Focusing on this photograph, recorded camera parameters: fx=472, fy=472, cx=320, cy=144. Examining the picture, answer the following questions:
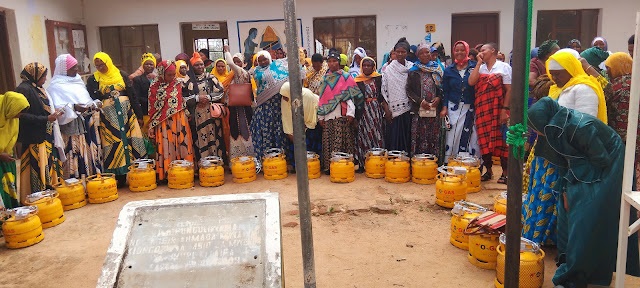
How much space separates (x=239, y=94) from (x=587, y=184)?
15.3 ft

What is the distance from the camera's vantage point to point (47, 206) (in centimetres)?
502

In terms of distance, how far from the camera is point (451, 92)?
604 centimetres

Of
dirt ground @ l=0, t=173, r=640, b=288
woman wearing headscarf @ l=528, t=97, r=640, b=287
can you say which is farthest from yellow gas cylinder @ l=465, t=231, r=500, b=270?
woman wearing headscarf @ l=528, t=97, r=640, b=287

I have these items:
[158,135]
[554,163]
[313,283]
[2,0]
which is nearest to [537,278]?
[554,163]

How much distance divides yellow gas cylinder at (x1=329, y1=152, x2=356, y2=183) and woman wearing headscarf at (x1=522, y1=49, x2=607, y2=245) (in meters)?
2.73

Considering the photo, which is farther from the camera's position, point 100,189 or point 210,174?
point 210,174

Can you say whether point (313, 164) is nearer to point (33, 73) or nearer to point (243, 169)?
point (243, 169)

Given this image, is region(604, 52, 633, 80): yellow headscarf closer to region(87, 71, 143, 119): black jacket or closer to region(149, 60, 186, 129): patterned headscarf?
region(149, 60, 186, 129): patterned headscarf

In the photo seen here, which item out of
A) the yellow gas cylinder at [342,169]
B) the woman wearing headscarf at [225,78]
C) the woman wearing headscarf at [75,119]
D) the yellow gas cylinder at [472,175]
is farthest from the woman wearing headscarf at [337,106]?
the woman wearing headscarf at [75,119]

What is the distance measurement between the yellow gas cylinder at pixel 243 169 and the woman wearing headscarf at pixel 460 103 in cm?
265

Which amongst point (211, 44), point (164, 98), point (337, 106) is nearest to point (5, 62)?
point (164, 98)

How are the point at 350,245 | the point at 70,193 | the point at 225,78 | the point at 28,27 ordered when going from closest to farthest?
the point at 350,245 < the point at 70,193 < the point at 225,78 < the point at 28,27

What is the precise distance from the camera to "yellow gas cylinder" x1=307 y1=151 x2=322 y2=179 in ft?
21.3

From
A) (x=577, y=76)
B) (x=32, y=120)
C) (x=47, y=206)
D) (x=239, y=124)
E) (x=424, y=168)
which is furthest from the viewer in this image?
(x=239, y=124)
